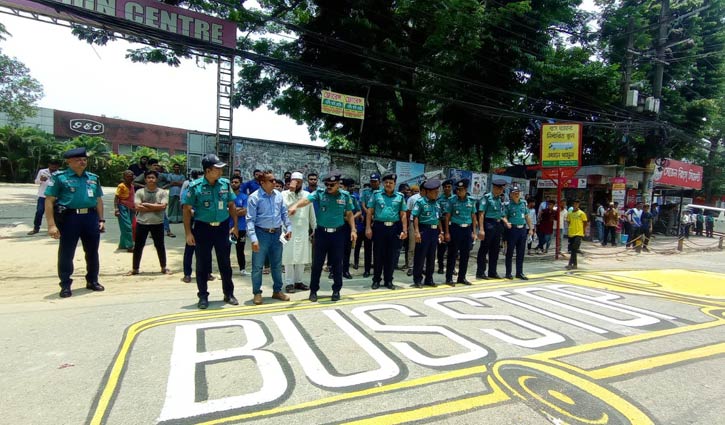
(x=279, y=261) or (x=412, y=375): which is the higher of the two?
(x=279, y=261)

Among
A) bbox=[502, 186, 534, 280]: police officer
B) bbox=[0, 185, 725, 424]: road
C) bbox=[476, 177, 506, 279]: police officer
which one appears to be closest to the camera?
bbox=[0, 185, 725, 424]: road

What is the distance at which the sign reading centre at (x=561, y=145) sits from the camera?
10.8 meters

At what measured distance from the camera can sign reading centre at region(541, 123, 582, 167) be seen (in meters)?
10.8

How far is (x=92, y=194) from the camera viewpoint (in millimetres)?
5270

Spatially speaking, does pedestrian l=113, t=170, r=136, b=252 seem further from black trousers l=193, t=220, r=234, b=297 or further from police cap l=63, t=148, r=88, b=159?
black trousers l=193, t=220, r=234, b=297

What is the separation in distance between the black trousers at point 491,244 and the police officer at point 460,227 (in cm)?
52

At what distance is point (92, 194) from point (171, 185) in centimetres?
520

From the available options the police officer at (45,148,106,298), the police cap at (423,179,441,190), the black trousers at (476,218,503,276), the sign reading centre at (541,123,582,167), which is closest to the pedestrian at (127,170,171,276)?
the police officer at (45,148,106,298)

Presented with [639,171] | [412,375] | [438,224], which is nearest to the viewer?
[412,375]

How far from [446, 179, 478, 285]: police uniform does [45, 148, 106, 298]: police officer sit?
5.41m

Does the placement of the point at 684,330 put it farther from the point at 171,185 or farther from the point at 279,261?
the point at 171,185

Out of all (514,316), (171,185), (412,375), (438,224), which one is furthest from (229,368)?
(171,185)

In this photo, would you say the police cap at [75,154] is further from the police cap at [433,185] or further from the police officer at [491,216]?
the police officer at [491,216]

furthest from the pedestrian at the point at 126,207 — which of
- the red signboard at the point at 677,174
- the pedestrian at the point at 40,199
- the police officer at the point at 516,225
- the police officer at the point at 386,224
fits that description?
the red signboard at the point at 677,174
